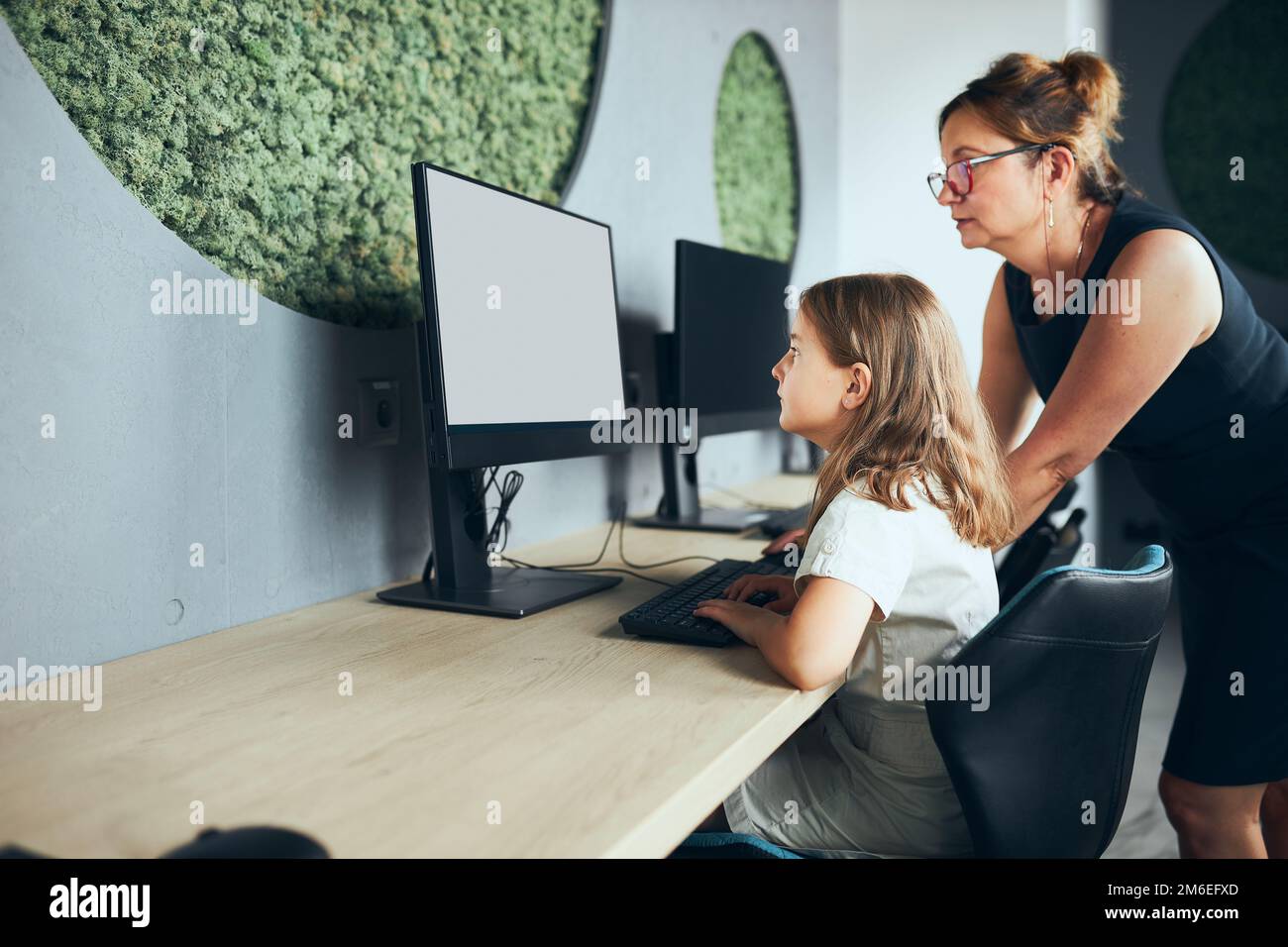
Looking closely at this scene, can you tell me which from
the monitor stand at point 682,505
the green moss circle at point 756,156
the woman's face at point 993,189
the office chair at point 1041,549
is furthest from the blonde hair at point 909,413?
the green moss circle at point 756,156

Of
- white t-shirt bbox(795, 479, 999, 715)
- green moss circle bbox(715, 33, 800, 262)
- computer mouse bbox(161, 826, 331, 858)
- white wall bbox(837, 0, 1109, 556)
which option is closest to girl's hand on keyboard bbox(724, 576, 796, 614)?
white t-shirt bbox(795, 479, 999, 715)

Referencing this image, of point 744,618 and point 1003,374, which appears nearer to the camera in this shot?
point 744,618

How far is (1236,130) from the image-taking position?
387 cm

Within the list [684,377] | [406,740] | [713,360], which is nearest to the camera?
[406,740]

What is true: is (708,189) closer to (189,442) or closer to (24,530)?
(189,442)

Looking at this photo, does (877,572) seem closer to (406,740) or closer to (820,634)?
(820,634)

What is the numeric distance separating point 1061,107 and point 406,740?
1.34 meters

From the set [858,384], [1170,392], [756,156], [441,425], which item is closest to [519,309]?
[441,425]

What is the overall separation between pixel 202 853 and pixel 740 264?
1.79m

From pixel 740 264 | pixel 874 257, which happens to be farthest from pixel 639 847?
pixel 874 257

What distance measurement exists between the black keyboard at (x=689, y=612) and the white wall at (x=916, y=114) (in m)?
2.45

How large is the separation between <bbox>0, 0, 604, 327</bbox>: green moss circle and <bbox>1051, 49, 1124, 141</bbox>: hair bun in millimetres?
963

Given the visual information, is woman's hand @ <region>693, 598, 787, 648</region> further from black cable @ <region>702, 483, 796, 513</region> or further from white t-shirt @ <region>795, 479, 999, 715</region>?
black cable @ <region>702, 483, 796, 513</region>

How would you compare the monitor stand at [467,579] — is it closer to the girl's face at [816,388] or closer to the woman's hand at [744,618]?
the woman's hand at [744,618]
